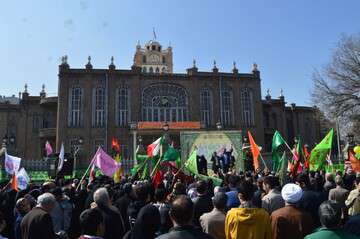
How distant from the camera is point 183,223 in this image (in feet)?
11.1

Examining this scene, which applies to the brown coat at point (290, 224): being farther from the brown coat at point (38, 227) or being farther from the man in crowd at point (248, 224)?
the brown coat at point (38, 227)

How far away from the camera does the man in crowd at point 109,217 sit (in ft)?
17.7

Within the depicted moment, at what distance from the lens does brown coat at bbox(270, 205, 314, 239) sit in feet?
15.2

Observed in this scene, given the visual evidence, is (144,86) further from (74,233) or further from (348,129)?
(74,233)

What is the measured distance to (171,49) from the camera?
85.6 metres

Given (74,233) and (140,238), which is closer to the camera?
(140,238)

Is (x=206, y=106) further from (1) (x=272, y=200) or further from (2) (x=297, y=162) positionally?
(1) (x=272, y=200)

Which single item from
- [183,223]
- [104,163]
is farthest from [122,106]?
[183,223]

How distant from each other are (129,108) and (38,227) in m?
36.1

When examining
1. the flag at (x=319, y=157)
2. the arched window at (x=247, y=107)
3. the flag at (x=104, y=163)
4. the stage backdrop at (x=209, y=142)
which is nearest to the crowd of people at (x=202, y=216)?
the flag at (x=319, y=157)

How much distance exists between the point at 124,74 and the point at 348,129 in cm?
2430

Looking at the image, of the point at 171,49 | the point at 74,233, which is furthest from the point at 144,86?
the point at 171,49

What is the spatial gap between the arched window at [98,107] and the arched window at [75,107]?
1.42 metres

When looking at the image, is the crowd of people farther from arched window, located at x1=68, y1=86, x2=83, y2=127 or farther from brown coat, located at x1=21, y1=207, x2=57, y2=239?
arched window, located at x1=68, y1=86, x2=83, y2=127
